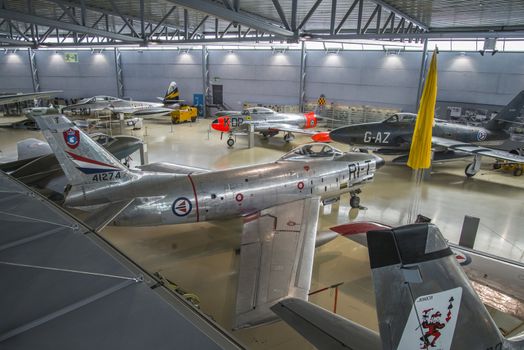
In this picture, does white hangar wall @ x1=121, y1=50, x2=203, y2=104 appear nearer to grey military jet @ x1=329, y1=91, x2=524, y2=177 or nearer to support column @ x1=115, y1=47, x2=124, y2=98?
support column @ x1=115, y1=47, x2=124, y2=98

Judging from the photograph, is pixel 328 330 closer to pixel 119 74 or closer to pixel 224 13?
pixel 224 13

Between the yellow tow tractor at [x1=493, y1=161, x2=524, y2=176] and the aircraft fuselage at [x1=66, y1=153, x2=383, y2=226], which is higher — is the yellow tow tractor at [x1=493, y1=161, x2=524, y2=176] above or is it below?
below

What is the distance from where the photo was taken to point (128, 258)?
120 inches

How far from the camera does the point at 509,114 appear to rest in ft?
60.8

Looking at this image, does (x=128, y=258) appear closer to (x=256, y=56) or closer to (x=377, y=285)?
(x=377, y=285)

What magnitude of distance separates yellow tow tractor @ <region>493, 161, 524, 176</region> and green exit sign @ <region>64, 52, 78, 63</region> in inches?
1676

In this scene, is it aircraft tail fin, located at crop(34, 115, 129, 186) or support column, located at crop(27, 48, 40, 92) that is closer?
aircraft tail fin, located at crop(34, 115, 129, 186)

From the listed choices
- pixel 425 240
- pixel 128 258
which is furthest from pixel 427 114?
pixel 128 258

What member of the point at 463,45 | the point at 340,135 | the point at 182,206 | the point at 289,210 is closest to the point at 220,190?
the point at 182,206

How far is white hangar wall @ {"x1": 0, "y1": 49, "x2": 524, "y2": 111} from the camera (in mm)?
24777

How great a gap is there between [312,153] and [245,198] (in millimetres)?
3180

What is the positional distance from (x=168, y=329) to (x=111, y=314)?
441 millimetres

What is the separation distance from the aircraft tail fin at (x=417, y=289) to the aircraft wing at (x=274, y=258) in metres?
2.30

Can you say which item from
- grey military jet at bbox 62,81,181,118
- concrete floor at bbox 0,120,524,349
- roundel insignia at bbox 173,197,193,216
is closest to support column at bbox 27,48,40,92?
grey military jet at bbox 62,81,181,118
